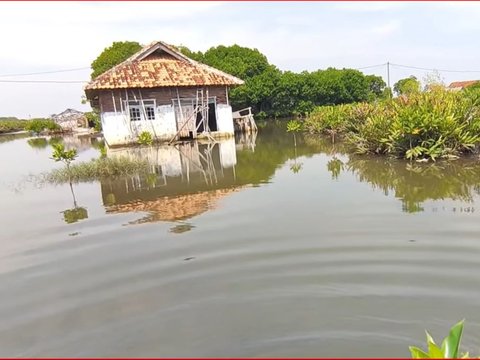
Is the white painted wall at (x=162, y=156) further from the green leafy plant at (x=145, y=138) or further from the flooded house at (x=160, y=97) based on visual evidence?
the flooded house at (x=160, y=97)

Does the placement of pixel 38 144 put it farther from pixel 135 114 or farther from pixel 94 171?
pixel 94 171

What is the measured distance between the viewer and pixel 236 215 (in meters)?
7.97

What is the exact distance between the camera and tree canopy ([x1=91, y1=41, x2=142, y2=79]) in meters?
38.1

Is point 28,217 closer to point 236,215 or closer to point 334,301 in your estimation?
point 236,215

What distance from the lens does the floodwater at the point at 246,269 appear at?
4.06 m

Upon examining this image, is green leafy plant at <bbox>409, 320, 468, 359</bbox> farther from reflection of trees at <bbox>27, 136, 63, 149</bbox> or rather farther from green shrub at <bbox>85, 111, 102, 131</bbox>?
green shrub at <bbox>85, 111, 102, 131</bbox>

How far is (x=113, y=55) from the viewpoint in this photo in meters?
38.4

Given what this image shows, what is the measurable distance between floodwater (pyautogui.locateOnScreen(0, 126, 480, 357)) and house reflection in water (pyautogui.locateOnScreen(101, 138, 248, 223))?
0.29 feet

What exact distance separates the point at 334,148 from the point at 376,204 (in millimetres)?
9752

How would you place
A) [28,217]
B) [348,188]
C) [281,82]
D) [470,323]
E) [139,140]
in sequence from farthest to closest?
[281,82]
[139,140]
[348,188]
[28,217]
[470,323]

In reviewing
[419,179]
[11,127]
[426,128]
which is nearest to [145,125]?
[426,128]

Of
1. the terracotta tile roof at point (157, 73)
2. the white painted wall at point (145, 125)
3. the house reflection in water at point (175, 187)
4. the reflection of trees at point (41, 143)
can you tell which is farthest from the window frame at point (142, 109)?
the reflection of trees at point (41, 143)

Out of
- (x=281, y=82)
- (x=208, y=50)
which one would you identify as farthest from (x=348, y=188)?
(x=208, y=50)

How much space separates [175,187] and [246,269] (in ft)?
18.8
